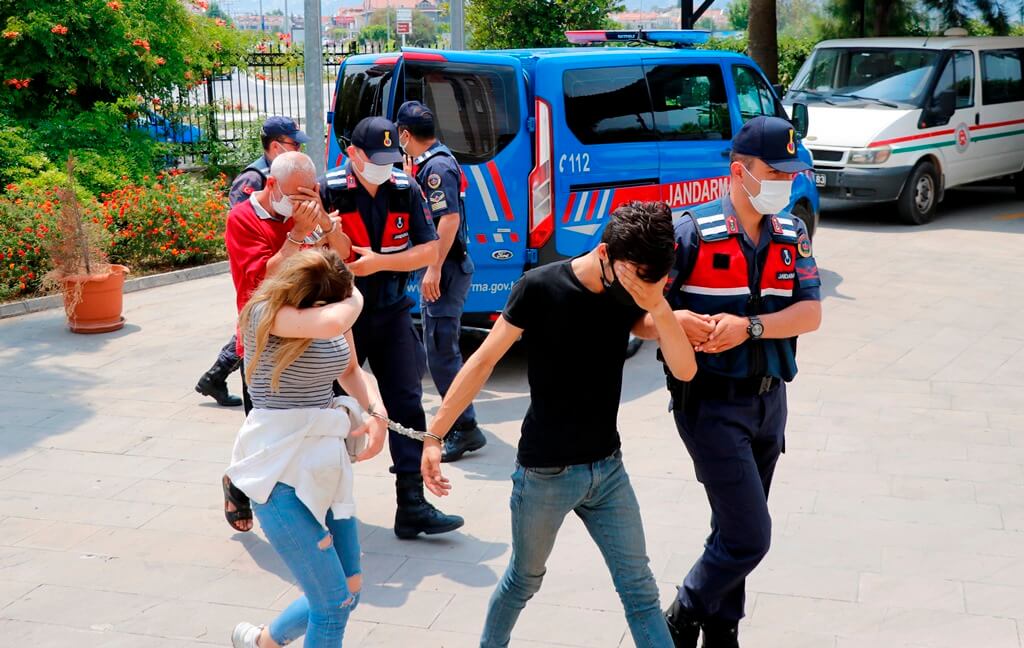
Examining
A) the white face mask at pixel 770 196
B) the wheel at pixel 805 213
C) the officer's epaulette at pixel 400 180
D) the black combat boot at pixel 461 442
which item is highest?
the white face mask at pixel 770 196

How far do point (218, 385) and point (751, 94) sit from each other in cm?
508

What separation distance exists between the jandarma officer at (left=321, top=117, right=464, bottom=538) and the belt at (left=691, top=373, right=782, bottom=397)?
1863 millimetres

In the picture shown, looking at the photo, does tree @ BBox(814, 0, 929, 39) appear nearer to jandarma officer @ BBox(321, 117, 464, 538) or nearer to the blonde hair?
jandarma officer @ BBox(321, 117, 464, 538)

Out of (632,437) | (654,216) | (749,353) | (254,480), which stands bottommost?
(632,437)

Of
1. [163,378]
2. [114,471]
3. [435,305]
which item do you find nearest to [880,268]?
[435,305]

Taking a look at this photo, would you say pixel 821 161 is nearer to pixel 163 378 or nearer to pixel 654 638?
pixel 163 378

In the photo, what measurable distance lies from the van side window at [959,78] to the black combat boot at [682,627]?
11336 mm

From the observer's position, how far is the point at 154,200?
1102cm

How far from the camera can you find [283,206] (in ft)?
15.3

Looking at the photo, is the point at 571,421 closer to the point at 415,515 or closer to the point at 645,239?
the point at 645,239

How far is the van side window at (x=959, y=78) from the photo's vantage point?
14.0 m

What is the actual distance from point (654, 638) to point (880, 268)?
842cm

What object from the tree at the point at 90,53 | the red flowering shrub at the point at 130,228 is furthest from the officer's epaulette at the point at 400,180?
the tree at the point at 90,53

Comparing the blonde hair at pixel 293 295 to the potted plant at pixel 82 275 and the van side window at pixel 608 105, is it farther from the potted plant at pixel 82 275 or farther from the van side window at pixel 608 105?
the potted plant at pixel 82 275
